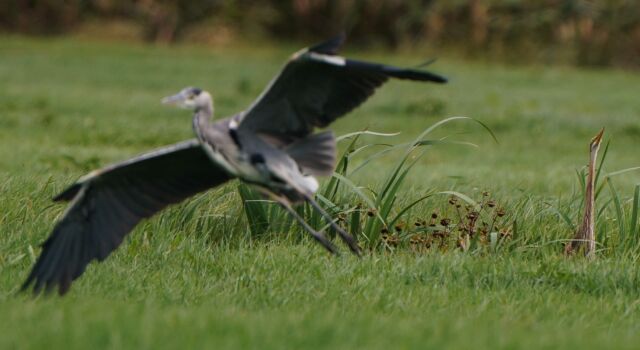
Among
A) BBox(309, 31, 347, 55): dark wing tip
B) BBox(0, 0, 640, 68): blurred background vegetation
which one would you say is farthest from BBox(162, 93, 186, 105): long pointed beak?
BBox(0, 0, 640, 68): blurred background vegetation

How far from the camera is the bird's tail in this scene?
5227 millimetres

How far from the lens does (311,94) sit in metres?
5.06

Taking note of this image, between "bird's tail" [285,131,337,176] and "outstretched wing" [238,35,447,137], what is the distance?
50 mm

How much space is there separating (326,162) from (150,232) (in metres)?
1.52

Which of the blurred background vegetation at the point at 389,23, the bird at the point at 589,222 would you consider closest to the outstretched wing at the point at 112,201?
the bird at the point at 589,222

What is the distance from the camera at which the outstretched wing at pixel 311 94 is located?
487 centimetres

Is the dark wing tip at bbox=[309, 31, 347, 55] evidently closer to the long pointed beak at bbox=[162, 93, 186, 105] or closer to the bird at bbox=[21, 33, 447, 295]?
the bird at bbox=[21, 33, 447, 295]

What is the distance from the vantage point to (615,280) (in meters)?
5.68

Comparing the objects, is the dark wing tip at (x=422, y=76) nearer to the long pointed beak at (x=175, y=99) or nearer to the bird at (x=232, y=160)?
the bird at (x=232, y=160)

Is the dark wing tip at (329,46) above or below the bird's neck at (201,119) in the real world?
above

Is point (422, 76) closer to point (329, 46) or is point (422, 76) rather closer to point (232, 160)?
point (329, 46)

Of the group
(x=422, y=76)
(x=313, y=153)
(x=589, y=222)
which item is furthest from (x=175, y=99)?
(x=589, y=222)

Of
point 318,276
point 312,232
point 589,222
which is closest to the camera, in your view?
point 312,232

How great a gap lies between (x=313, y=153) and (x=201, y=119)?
0.59m
